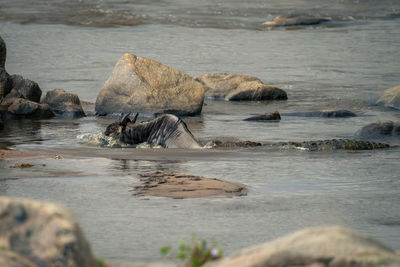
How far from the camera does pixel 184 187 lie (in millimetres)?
9922

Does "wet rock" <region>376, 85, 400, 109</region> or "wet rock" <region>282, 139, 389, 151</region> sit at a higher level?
"wet rock" <region>282, 139, 389, 151</region>

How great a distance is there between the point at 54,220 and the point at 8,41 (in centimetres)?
3458

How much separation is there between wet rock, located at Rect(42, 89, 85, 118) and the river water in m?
0.35

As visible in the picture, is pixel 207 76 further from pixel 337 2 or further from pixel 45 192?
pixel 337 2

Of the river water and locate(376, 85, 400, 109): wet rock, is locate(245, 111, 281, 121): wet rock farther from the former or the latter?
locate(376, 85, 400, 109): wet rock

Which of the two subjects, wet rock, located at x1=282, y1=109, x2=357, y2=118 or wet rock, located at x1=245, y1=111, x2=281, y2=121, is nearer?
wet rock, located at x1=245, y1=111, x2=281, y2=121

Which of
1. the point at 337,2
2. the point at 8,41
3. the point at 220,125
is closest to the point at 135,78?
the point at 220,125

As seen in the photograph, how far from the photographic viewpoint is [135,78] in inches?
733

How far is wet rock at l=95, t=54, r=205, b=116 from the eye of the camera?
18422mm

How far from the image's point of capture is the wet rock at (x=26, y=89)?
62.1 ft

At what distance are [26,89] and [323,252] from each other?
595 inches

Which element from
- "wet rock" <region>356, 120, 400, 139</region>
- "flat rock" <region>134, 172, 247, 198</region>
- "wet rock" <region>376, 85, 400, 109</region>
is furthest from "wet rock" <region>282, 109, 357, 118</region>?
"flat rock" <region>134, 172, 247, 198</region>

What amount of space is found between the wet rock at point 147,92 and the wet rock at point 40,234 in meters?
13.7

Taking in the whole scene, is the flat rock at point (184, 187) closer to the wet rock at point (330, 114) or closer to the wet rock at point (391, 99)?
the wet rock at point (330, 114)
